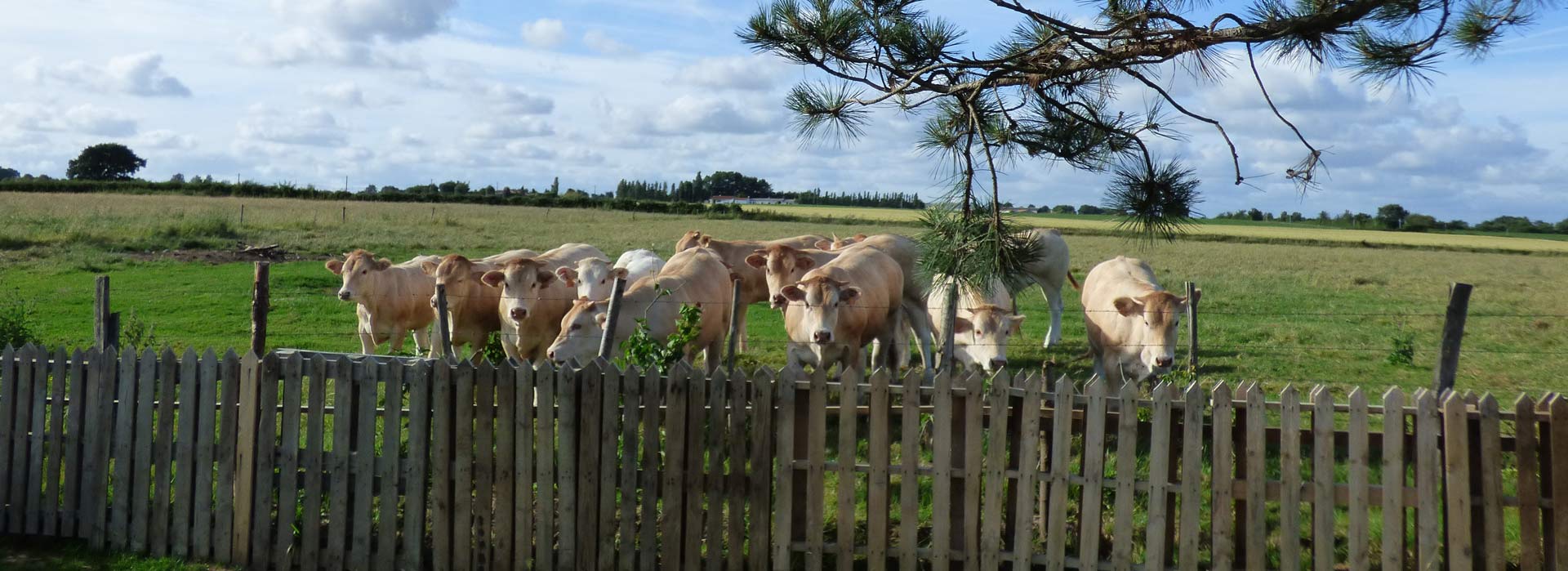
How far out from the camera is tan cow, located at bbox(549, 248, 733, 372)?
1129 centimetres

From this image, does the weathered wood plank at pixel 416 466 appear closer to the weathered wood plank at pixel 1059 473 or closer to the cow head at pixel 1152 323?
the weathered wood plank at pixel 1059 473

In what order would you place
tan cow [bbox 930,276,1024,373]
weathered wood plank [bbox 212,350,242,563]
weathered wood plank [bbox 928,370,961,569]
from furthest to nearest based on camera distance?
tan cow [bbox 930,276,1024,373]
weathered wood plank [bbox 212,350,242,563]
weathered wood plank [bbox 928,370,961,569]

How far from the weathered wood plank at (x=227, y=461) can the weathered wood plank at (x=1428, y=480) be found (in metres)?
6.75

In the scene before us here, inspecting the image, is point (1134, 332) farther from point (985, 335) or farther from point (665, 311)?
point (665, 311)

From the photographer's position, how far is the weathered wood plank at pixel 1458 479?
5.93 meters

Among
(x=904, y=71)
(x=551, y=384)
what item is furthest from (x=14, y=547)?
(x=904, y=71)

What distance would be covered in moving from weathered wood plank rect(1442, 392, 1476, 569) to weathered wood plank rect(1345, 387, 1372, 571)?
1.34ft

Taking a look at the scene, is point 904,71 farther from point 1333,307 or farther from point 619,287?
point 1333,307

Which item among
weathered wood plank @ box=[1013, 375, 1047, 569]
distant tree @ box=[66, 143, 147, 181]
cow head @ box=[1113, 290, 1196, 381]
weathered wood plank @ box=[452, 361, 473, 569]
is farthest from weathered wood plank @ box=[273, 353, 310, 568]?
distant tree @ box=[66, 143, 147, 181]

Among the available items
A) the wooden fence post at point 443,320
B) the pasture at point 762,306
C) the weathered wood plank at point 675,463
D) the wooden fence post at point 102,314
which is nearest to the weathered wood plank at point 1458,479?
the pasture at point 762,306

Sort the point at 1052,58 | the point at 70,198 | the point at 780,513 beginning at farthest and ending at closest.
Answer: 1. the point at 70,198
2. the point at 780,513
3. the point at 1052,58

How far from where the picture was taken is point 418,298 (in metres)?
14.6

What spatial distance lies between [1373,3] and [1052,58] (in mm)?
1257

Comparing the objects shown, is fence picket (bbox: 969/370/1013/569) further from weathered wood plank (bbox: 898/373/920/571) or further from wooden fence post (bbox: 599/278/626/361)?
wooden fence post (bbox: 599/278/626/361)
